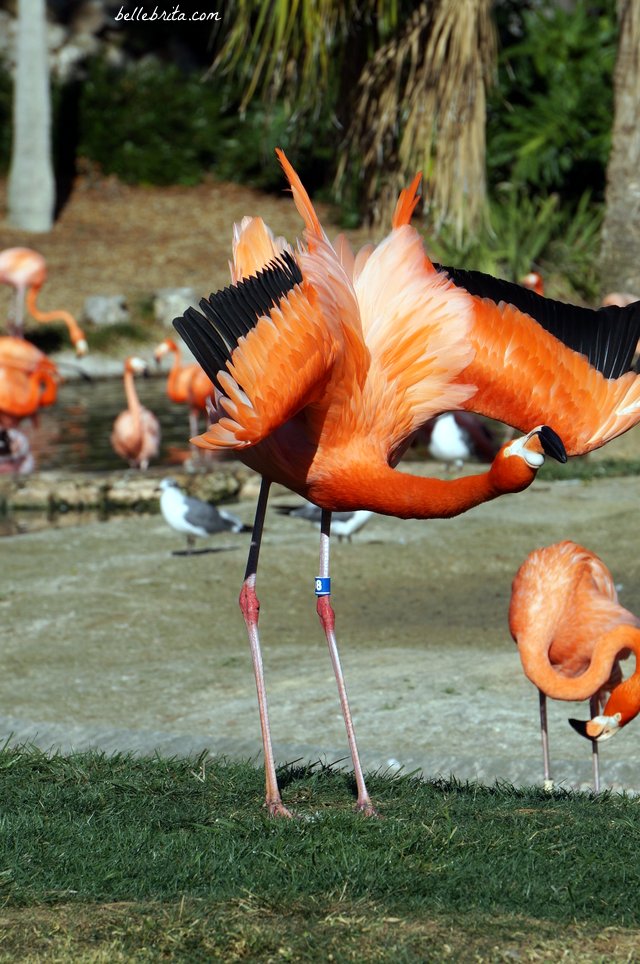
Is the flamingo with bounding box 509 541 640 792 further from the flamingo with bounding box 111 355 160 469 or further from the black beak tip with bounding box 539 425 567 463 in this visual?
the flamingo with bounding box 111 355 160 469

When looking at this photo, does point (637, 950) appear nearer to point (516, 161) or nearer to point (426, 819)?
point (426, 819)

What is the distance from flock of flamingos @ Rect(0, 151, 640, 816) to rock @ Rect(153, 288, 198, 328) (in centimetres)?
1599

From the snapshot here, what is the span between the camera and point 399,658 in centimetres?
652

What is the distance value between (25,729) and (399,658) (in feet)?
6.09

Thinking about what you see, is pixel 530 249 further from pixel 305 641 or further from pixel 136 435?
pixel 305 641

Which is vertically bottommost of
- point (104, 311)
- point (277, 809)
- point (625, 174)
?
point (104, 311)

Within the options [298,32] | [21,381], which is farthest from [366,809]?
[21,381]

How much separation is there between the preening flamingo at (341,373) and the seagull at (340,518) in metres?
4.16

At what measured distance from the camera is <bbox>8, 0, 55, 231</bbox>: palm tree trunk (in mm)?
22109

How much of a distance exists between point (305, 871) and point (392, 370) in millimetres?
1565

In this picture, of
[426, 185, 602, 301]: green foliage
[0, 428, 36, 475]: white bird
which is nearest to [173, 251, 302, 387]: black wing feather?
[0, 428, 36, 475]: white bird

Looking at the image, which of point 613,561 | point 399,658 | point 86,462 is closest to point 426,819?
point 399,658

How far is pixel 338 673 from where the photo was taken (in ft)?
14.3

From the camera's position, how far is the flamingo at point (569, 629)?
5.02m
